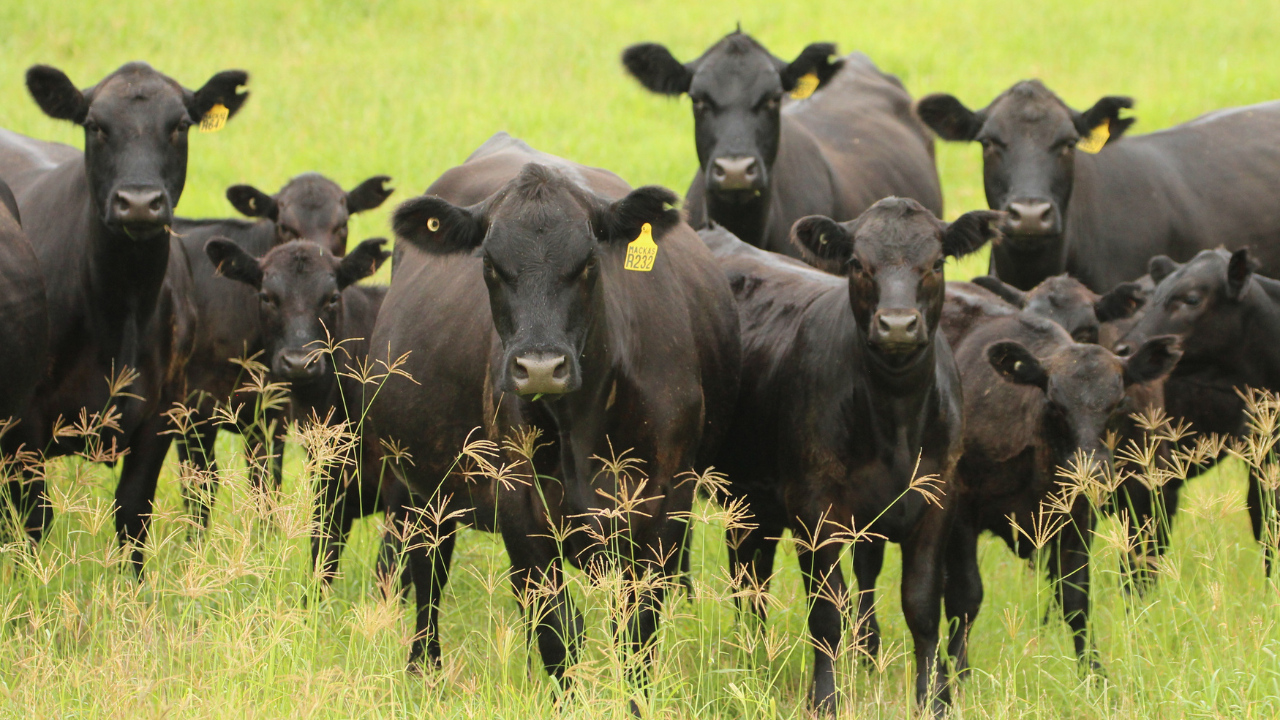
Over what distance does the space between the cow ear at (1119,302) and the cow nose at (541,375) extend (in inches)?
137

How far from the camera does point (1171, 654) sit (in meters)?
5.04

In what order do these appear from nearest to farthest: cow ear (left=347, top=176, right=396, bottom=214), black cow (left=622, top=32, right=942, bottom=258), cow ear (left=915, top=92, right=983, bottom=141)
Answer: black cow (left=622, top=32, right=942, bottom=258) < cow ear (left=915, top=92, right=983, bottom=141) < cow ear (left=347, top=176, right=396, bottom=214)

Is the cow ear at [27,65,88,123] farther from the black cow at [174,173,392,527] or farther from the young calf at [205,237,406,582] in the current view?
the black cow at [174,173,392,527]

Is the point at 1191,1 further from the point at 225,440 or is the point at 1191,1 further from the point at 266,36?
the point at 225,440

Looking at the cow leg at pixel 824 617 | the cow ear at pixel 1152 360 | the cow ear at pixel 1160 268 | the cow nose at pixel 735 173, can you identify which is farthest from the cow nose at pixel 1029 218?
the cow leg at pixel 824 617

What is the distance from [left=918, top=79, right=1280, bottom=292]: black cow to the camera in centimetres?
747

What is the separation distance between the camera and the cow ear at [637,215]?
15.1 feet

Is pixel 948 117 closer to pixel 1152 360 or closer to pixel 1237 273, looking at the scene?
pixel 1237 273

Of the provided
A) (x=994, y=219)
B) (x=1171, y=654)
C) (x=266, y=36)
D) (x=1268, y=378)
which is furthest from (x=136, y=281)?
(x=266, y=36)

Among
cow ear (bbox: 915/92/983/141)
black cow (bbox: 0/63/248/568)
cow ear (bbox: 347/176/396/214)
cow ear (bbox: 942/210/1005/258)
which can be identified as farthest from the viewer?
cow ear (bbox: 347/176/396/214)

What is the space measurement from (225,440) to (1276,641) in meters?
6.51

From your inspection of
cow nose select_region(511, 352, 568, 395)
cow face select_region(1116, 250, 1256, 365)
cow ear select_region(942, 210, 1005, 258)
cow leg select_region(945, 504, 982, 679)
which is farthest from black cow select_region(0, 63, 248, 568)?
cow face select_region(1116, 250, 1256, 365)

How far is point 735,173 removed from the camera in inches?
290

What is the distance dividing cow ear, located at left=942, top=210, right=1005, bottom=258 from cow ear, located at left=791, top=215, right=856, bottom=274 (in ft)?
1.21
